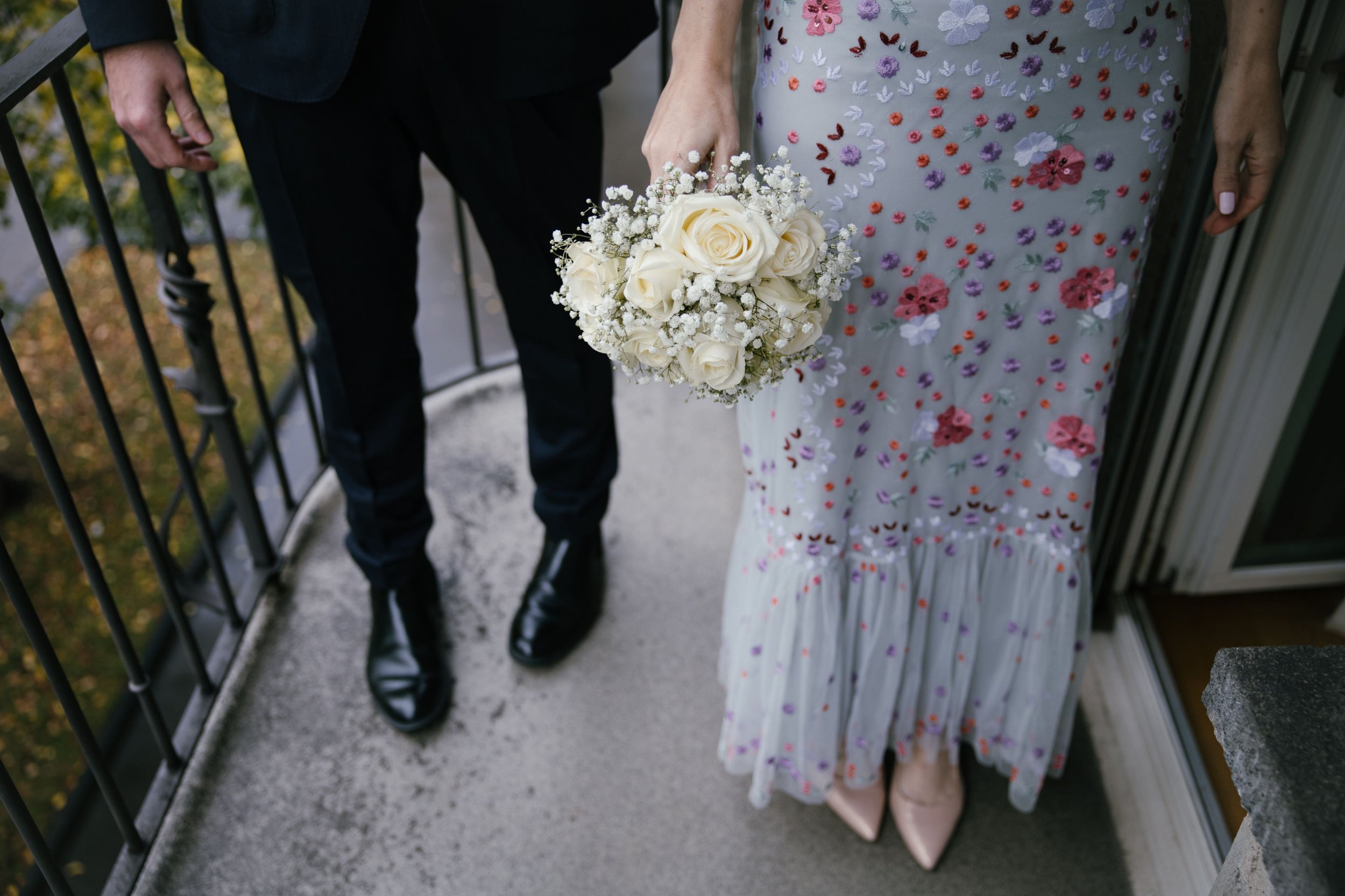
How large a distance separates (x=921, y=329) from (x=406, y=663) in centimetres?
105

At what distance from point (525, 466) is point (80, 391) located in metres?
1.71

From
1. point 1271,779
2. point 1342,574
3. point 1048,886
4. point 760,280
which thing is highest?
point 760,280

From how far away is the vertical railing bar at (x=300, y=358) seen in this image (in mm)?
1878

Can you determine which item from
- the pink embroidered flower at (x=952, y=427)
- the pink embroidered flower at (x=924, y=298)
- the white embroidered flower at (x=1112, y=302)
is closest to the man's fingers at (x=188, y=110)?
the pink embroidered flower at (x=924, y=298)

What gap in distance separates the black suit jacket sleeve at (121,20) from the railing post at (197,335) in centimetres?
24

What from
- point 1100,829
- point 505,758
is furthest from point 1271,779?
point 505,758

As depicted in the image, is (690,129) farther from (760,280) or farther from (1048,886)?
(1048,886)

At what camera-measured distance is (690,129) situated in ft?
3.33

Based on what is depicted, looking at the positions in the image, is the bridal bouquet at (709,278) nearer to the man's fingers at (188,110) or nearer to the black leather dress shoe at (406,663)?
the man's fingers at (188,110)

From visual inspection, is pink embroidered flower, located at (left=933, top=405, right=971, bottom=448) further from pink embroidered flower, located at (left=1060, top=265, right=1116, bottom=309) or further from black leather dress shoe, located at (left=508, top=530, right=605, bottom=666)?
black leather dress shoe, located at (left=508, top=530, right=605, bottom=666)

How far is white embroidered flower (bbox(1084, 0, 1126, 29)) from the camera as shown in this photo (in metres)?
0.97

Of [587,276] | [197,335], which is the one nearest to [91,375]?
[197,335]

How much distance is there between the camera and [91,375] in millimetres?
1351

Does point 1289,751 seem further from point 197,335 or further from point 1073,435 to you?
point 197,335
